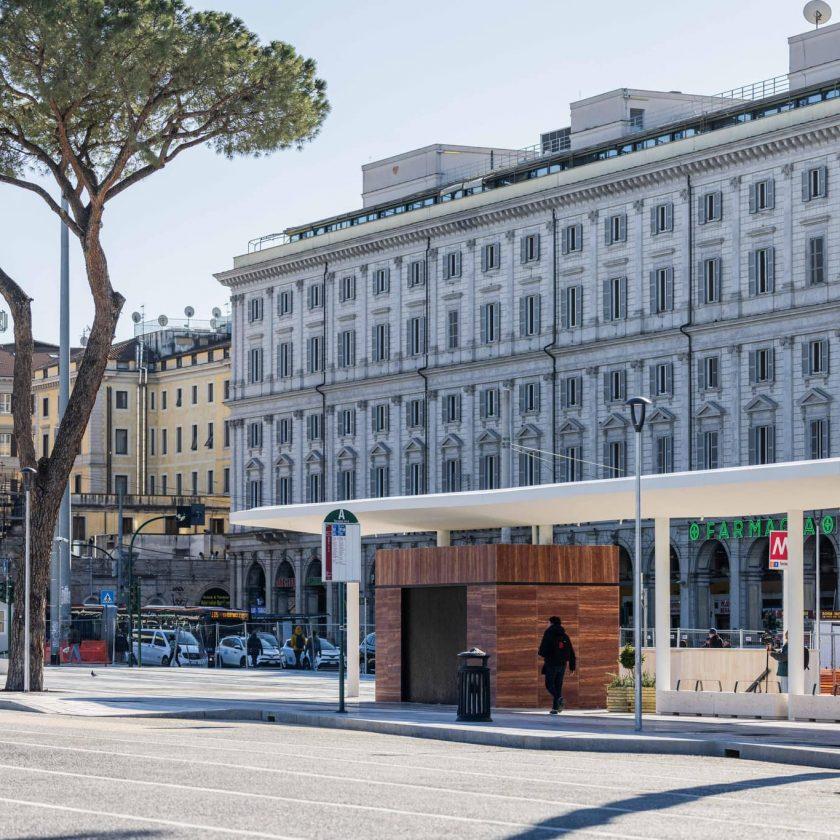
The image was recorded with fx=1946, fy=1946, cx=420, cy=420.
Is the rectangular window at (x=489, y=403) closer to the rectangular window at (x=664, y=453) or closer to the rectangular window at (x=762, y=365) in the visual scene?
the rectangular window at (x=664, y=453)

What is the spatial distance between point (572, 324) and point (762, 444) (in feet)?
41.8

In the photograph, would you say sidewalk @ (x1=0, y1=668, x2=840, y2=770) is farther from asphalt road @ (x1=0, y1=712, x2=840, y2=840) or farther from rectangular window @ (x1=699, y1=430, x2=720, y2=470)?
rectangular window @ (x1=699, y1=430, x2=720, y2=470)

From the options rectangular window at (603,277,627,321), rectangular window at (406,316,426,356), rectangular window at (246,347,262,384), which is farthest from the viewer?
rectangular window at (246,347,262,384)

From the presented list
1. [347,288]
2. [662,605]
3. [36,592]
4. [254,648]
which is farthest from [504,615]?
[347,288]

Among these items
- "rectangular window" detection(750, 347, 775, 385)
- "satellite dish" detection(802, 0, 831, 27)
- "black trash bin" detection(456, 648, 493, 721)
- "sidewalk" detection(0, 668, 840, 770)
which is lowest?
"sidewalk" detection(0, 668, 840, 770)

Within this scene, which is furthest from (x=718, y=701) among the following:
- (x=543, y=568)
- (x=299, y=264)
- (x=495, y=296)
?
(x=299, y=264)

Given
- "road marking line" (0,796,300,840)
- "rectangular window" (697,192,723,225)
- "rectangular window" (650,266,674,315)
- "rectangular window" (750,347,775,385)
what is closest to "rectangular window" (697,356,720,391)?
"rectangular window" (750,347,775,385)

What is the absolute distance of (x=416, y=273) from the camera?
95.6 m

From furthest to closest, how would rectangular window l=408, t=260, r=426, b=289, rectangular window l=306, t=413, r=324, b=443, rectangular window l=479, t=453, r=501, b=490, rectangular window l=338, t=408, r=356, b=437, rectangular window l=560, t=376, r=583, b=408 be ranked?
1. rectangular window l=306, t=413, r=324, b=443
2. rectangular window l=338, t=408, r=356, b=437
3. rectangular window l=408, t=260, r=426, b=289
4. rectangular window l=479, t=453, r=501, b=490
5. rectangular window l=560, t=376, r=583, b=408

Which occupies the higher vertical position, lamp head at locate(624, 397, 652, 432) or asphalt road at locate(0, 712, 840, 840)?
lamp head at locate(624, 397, 652, 432)

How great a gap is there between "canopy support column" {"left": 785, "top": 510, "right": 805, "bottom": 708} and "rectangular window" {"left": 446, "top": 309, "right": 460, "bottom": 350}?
63956 mm

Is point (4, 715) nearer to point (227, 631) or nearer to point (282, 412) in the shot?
point (227, 631)

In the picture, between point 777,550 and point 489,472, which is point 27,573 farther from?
point 489,472

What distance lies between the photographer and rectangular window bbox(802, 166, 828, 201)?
74312mm
